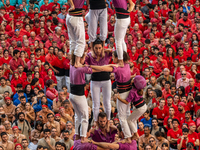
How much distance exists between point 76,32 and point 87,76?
5076mm

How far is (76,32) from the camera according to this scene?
28.5ft

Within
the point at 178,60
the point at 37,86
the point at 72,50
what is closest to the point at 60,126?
the point at 37,86

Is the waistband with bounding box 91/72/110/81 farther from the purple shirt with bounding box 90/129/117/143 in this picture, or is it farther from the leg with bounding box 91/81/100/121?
the purple shirt with bounding box 90/129/117/143

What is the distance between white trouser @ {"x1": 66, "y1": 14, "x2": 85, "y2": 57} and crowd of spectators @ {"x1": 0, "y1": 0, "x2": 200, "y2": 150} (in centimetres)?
152

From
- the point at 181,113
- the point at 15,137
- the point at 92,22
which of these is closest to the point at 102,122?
the point at 92,22

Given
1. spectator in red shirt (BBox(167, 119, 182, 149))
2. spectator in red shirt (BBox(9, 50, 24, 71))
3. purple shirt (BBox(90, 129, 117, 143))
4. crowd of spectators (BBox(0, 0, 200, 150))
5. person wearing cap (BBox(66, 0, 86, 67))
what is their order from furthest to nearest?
spectator in red shirt (BBox(9, 50, 24, 71)) < spectator in red shirt (BBox(167, 119, 182, 149)) < crowd of spectators (BBox(0, 0, 200, 150)) < purple shirt (BBox(90, 129, 117, 143)) < person wearing cap (BBox(66, 0, 86, 67))

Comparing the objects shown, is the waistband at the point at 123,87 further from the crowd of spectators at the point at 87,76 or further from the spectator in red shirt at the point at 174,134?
the spectator in red shirt at the point at 174,134

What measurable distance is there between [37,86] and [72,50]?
4820 millimetres

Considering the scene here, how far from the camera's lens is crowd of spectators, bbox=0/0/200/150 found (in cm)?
1161

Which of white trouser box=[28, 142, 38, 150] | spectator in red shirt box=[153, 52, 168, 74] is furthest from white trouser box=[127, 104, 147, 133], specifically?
spectator in red shirt box=[153, 52, 168, 74]

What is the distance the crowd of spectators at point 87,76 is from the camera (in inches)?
457

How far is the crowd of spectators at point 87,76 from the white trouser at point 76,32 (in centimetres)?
152

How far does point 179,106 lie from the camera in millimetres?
12266

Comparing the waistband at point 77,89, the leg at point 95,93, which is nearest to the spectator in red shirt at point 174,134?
the leg at point 95,93
